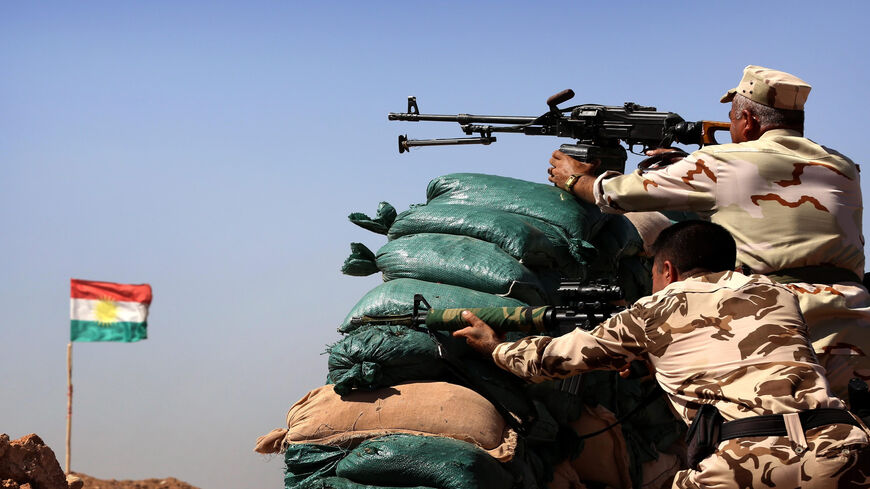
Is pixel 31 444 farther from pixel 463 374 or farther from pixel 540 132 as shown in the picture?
pixel 540 132

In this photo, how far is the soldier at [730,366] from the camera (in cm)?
216

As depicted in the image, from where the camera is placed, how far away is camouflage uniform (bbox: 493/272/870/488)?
216 centimetres

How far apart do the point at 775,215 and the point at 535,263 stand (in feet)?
5.06

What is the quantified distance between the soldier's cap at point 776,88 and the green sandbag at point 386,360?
4.80ft

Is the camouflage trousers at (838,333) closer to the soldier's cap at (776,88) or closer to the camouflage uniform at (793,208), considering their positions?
the camouflage uniform at (793,208)

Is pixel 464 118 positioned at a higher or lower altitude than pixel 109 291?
higher

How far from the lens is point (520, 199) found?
455cm

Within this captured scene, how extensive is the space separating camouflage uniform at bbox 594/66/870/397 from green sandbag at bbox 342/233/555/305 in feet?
3.87

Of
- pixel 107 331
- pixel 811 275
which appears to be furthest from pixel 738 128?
pixel 107 331

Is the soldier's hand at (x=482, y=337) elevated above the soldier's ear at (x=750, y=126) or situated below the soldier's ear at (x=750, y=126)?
below

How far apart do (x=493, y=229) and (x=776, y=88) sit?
5.17ft

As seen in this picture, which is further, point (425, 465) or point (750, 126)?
point (425, 465)

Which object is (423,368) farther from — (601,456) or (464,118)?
(464,118)

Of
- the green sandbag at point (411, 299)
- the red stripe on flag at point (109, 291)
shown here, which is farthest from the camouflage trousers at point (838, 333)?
the red stripe on flag at point (109, 291)
